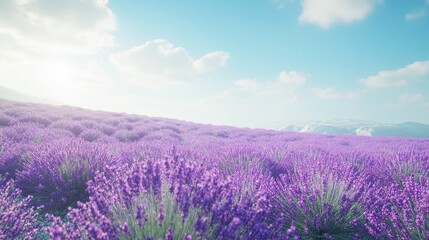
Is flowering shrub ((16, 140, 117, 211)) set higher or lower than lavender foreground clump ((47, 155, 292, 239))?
lower

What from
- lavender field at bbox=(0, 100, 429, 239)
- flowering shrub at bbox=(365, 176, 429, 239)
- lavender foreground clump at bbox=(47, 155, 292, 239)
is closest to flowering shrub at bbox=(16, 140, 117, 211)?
lavender field at bbox=(0, 100, 429, 239)

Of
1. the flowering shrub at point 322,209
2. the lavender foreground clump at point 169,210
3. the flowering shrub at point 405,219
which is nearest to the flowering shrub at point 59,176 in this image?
the lavender foreground clump at point 169,210

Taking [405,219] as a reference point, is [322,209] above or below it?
below

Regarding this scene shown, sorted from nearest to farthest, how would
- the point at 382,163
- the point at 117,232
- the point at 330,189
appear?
the point at 117,232
the point at 330,189
the point at 382,163

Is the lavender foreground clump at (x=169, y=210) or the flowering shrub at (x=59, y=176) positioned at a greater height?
the lavender foreground clump at (x=169, y=210)

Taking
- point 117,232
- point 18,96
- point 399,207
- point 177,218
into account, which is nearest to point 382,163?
point 399,207

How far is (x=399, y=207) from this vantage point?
2498 mm

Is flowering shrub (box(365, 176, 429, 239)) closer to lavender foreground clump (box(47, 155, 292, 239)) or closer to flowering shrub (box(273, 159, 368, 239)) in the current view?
flowering shrub (box(273, 159, 368, 239))

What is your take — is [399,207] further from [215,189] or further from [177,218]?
[177,218]

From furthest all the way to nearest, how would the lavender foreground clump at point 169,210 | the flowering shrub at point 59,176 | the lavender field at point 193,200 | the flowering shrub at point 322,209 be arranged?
the flowering shrub at point 59,176, the flowering shrub at point 322,209, the lavender field at point 193,200, the lavender foreground clump at point 169,210

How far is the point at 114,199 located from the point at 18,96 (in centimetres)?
13771

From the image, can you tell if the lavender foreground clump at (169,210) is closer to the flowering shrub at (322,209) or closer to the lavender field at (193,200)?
the lavender field at (193,200)

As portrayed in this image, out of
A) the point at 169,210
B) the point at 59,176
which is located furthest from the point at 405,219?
the point at 59,176

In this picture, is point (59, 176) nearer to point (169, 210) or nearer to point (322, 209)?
point (169, 210)
